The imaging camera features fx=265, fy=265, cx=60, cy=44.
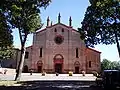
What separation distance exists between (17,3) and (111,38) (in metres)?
14.1

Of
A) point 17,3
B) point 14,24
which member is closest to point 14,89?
point 17,3

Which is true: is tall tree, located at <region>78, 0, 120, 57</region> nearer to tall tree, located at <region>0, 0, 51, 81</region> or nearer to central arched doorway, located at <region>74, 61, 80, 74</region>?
tall tree, located at <region>0, 0, 51, 81</region>

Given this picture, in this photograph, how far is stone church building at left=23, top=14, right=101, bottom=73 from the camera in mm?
72375

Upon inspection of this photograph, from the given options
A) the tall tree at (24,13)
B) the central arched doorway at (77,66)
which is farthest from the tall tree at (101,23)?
the central arched doorway at (77,66)

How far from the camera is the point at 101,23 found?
2958 cm

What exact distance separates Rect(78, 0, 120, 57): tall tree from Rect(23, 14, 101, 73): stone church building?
4108 centimetres

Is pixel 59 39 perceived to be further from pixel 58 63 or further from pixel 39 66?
pixel 39 66

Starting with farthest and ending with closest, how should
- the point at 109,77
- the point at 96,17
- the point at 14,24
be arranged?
the point at 96,17, the point at 14,24, the point at 109,77

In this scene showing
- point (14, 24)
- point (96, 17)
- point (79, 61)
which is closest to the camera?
point (14, 24)

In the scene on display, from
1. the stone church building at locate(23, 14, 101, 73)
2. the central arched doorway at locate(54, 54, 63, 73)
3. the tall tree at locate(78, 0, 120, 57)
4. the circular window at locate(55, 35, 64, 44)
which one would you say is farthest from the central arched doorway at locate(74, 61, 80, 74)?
the tall tree at locate(78, 0, 120, 57)

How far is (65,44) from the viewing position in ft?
243

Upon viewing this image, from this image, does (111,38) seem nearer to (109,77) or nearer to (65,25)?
(109,77)

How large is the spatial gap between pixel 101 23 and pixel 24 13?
8771 millimetres

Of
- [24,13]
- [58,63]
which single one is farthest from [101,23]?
[58,63]
